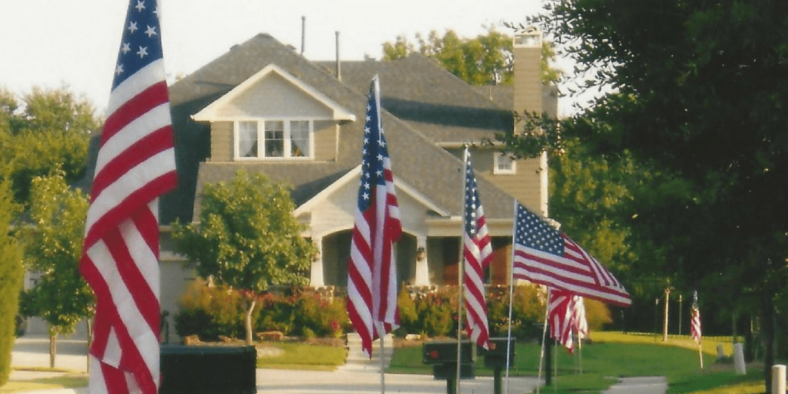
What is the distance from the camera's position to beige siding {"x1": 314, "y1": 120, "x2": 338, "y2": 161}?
4450 centimetres

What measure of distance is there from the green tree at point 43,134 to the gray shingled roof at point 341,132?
13.4 metres

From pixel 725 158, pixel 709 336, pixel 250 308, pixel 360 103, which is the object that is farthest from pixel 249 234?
pixel 725 158

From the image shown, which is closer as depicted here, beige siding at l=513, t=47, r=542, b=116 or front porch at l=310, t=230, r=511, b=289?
front porch at l=310, t=230, r=511, b=289

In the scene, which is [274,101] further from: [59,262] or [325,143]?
[59,262]

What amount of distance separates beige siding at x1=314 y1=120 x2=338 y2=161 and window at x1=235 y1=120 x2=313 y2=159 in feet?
0.73

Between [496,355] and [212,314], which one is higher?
[212,314]

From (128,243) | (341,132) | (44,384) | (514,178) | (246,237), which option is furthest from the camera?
(514,178)

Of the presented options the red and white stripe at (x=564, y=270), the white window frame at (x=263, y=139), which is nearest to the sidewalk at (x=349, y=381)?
the red and white stripe at (x=564, y=270)

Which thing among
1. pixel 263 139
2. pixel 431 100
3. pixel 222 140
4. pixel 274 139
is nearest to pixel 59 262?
pixel 222 140

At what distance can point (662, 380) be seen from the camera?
31391 millimetres

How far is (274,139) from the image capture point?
147 feet

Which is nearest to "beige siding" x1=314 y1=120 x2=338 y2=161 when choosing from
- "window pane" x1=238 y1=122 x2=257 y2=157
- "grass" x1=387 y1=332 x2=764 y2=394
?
"window pane" x1=238 y1=122 x2=257 y2=157

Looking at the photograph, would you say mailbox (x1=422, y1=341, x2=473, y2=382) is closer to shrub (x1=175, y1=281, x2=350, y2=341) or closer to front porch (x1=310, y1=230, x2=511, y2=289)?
shrub (x1=175, y1=281, x2=350, y2=341)

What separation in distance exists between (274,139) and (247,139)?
0.81 metres
